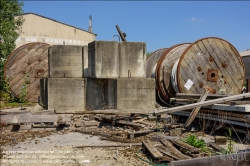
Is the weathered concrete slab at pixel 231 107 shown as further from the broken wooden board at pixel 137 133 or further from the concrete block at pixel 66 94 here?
the concrete block at pixel 66 94

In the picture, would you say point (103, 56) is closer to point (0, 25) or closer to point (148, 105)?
point (148, 105)

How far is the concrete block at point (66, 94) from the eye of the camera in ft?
30.8

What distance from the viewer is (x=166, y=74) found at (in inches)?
447

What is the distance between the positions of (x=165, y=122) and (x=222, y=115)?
67.5 inches

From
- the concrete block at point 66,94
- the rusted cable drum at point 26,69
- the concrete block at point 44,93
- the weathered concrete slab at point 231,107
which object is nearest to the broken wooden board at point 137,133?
the weathered concrete slab at point 231,107

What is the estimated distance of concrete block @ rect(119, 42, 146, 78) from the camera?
926 cm

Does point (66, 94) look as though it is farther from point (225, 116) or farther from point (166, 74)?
point (225, 116)

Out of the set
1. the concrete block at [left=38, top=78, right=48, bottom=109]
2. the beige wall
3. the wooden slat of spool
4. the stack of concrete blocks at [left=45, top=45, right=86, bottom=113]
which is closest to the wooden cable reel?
the wooden slat of spool

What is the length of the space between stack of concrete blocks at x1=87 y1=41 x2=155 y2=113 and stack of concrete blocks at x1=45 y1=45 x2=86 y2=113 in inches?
20.9

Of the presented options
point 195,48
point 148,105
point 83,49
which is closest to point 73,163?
point 148,105

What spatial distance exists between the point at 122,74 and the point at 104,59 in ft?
2.25

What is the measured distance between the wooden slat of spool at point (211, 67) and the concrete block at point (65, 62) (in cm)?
321

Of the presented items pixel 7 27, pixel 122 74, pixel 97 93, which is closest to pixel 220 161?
pixel 122 74

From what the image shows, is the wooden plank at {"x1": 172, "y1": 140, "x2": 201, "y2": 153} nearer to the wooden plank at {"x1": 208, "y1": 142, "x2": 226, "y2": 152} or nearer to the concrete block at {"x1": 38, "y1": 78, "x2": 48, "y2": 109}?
the wooden plank at {"x1": 208, "y1": 142, "x2": 226, "y2": 152}
